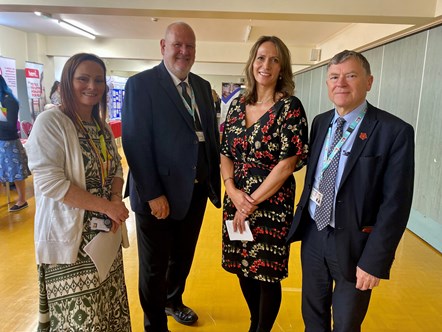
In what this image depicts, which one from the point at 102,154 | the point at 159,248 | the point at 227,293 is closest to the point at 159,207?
the point at 159,248

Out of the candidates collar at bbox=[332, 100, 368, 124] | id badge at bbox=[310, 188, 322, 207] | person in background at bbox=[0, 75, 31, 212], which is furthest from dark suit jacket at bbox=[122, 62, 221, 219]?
person in background at bbox=[0, 75, 31, 212]

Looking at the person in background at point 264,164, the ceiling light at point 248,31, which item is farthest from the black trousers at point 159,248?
the ceiling light at point 248,31

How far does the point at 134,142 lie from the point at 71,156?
35 centimetres

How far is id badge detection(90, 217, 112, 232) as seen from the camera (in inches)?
60.7

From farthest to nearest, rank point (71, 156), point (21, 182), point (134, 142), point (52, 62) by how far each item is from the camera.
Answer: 1. point (52, 62)
2. point (21, 182)
3. point (134, 142)
4. point (71, 156)

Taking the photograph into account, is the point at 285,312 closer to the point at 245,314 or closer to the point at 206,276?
the point at 245,314

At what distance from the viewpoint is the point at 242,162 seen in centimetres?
180

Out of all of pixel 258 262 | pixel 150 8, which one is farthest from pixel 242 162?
pixel 150 8

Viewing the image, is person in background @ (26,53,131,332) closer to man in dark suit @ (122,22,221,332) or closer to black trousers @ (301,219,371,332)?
man in dark suit @ (122,22,221,332)

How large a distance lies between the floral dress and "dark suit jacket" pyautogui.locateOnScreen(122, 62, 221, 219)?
0.24m

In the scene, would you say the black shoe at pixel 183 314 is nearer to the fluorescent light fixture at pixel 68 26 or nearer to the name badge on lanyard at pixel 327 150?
the name badge on lanyard at pixel 327 150

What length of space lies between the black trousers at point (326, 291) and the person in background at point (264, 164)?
0.48 feet

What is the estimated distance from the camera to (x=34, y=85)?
26.7 ft

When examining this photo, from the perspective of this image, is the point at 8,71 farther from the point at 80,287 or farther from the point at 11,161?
the point at 80,287
